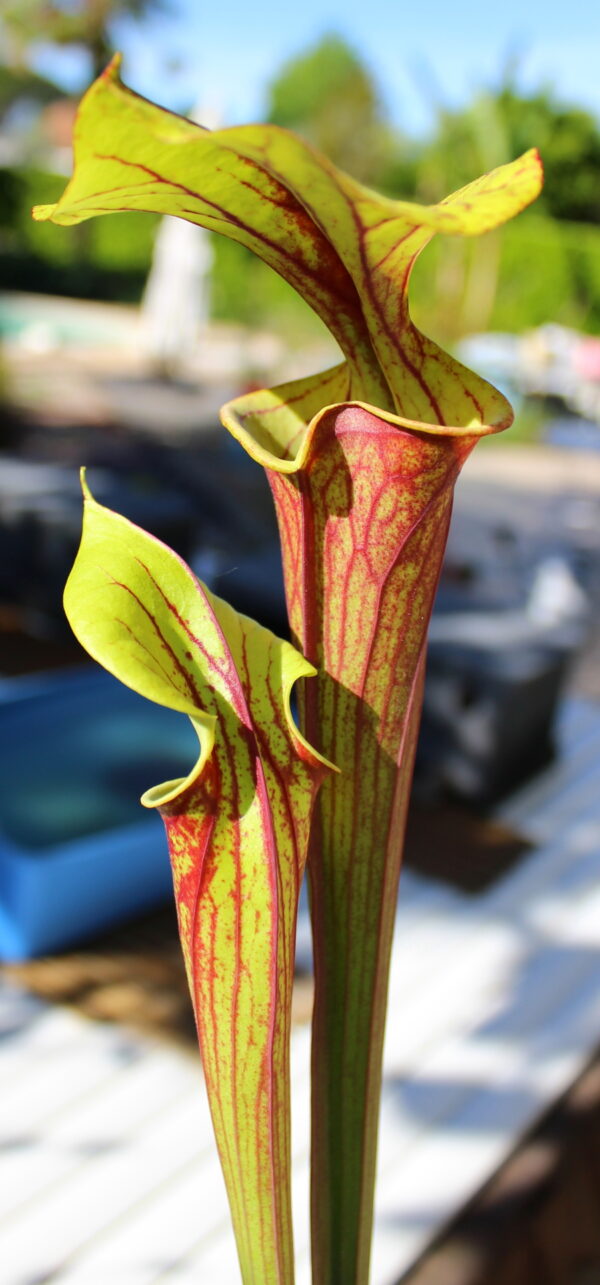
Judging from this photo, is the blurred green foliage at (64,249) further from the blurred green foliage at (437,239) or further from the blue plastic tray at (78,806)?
the blue plastic tray at (78,806)

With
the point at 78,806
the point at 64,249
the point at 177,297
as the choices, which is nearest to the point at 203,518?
the point at 78,806

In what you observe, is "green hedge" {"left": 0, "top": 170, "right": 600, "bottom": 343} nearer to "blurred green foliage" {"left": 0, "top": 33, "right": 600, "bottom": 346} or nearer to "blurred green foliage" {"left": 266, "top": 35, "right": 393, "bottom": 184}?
"blurred green foliage" {"left": 0, "top": 33, "right": 600, "bottom": 346}

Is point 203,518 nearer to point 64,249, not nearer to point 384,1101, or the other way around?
point 384,1101

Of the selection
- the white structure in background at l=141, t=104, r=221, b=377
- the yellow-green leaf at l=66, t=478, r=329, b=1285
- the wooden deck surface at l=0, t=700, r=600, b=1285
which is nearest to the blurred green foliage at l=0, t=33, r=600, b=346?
the white structure in background at l=141, t=104, r=221, b=377

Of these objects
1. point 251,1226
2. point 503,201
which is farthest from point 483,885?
point 503,201

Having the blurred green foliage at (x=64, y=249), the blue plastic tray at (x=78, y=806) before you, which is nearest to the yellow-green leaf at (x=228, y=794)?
the blue plastic tray at (x=78, y=806)

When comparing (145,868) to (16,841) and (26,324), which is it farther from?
(26,324)
